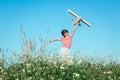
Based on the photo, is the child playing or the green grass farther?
the child playing

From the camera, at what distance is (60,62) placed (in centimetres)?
1033

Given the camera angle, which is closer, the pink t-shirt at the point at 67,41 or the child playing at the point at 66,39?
the child playing at the point at 66,39

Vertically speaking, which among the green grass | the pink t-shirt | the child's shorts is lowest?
the green grass

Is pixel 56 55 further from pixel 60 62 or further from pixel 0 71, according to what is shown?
pixel 0 71

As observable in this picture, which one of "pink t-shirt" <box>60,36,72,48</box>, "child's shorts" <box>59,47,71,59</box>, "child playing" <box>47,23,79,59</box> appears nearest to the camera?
"child's shorts" <box>59,47,71,59</box>

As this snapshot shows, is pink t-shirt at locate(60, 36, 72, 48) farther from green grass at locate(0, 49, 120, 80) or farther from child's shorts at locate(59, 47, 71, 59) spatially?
green grass at locate(0, 49, 120, 80)

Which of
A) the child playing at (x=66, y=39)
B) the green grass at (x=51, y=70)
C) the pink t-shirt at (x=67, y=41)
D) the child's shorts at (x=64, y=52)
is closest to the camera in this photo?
the green grass at (x=51, y=70)

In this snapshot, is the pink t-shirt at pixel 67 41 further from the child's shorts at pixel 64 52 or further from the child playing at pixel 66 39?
the child's shorts at pixel 64 52

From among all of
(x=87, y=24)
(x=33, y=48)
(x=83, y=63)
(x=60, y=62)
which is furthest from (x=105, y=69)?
(x=87, y=24)

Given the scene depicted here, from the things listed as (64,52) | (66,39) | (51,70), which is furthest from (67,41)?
(51,70)

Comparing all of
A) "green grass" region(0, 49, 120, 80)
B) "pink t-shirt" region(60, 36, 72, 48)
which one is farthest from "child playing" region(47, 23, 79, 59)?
"green grass" region(0, 49, 120, 80)

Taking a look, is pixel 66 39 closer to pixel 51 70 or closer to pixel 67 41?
pixel 67 41

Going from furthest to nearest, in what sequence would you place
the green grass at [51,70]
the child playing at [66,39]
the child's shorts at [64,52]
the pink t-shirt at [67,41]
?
the pink t-shirt at [67,41] < the child playing at [66,39] < the child's shorts at [64,52] < the green grass at [51,70]

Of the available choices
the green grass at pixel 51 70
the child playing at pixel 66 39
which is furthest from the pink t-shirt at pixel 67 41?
the green grass at pixel 51 70
